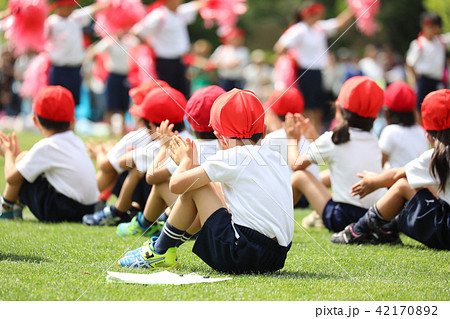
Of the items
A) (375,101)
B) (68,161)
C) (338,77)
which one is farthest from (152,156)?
(338,77)

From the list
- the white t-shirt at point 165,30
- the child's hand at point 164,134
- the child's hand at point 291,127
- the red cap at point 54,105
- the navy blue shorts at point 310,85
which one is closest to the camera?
the child's hand at point 164,134

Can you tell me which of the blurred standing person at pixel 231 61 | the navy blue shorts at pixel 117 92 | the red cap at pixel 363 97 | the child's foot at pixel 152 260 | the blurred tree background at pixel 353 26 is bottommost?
the blurred tree background at pixel 353 26

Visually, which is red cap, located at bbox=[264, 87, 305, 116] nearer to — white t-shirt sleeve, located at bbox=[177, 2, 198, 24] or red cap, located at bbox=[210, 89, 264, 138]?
red cap, located at bbox=[210, 89, 264, 138]

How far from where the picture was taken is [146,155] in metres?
4.25

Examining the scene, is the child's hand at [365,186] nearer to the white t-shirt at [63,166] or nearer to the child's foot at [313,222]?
the child's foot at [313,222]

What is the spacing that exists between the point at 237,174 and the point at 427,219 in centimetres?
130

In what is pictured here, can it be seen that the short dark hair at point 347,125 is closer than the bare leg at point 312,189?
Yes

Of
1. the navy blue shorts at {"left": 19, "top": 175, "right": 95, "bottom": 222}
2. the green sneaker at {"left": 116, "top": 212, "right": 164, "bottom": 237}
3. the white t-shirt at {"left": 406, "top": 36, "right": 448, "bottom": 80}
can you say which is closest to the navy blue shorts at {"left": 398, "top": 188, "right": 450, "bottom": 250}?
the green sneaker at {"left": 116, "top": 212, "right": 164, "bottom": 237}

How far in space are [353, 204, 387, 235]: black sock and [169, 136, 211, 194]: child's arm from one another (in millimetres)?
1280

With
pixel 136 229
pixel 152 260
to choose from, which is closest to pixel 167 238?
pixel 152 260

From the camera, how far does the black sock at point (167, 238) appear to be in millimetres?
3150

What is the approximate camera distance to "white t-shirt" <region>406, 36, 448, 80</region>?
8234 mm

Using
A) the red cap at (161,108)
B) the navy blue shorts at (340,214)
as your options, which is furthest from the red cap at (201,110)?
the navy blue shorts at (340,214)
